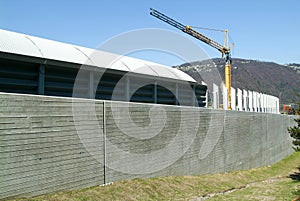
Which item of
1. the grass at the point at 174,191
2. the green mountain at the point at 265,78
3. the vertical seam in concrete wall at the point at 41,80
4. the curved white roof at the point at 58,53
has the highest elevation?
the green mountain at the point at 265,78

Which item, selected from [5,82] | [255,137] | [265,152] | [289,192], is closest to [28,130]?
[5,82]

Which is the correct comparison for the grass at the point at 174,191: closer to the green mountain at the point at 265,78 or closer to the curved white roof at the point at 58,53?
the curved white roof at the point at 58,53

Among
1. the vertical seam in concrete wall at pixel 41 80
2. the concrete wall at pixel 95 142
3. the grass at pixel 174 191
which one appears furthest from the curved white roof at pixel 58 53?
the grass at pixel 174 191

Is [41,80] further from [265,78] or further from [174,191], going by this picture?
[265,78]

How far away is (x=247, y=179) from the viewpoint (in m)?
14.3

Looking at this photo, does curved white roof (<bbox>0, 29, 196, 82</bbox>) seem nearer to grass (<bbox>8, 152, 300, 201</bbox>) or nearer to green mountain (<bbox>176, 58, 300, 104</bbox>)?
grass (<bbox>8, 152, 300, 201</bbox>)

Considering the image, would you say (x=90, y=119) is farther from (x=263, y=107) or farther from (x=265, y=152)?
(x=263, y=107)

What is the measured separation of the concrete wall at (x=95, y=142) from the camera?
5641 millimetres

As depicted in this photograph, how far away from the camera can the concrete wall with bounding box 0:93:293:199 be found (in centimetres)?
564

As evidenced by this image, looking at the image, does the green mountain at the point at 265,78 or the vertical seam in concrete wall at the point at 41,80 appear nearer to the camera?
the vertical seam in concrete wall at the point at 41,80

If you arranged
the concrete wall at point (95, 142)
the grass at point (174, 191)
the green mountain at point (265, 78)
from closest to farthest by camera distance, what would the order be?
the concrete wall at point (95, 142), the grass at point (174, 191), the green mountain at point (265, 78)


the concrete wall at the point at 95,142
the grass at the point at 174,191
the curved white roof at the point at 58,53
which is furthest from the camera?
the curved white roof at the point at 58,53

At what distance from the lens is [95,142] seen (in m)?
7.45

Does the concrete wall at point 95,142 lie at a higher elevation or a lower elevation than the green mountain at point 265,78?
lower
